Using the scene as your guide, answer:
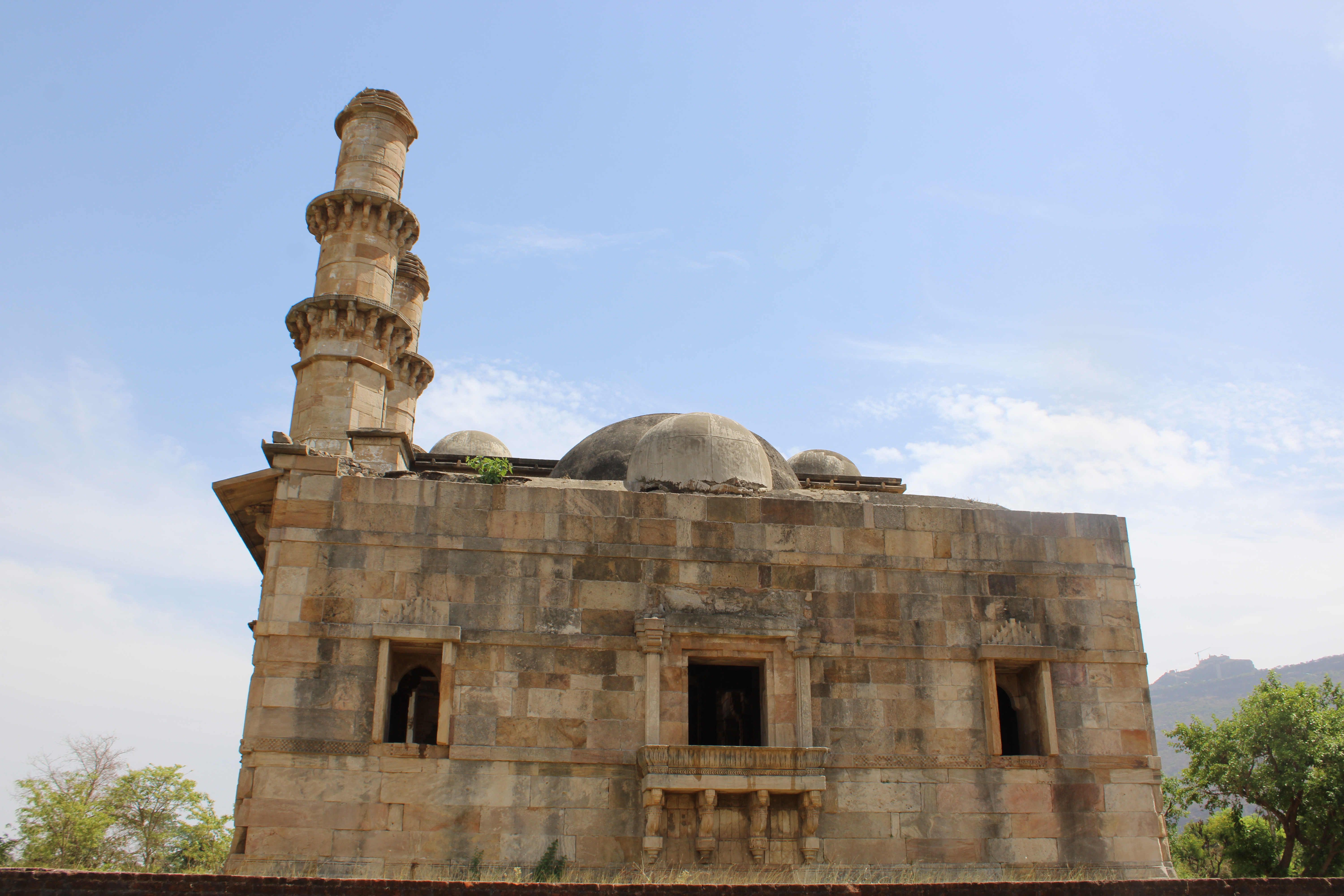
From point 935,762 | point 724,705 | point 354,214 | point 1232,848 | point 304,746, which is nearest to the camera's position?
point 304,746

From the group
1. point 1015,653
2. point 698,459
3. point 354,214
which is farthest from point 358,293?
point 1015,653

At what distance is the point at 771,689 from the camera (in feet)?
37.8

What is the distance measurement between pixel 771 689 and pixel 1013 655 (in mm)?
2961

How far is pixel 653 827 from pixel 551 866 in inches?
44.1

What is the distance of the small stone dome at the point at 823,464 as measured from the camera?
2288cm

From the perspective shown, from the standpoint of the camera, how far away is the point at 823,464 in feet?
75.6

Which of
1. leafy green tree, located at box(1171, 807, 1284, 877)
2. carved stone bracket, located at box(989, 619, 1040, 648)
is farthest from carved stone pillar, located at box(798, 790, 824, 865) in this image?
leafy green tree, located at box(1171, 807, 1284, 877)

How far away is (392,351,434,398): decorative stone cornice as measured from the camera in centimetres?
2391

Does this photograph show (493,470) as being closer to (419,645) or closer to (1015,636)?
(419,645)

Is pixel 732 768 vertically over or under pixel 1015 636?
under

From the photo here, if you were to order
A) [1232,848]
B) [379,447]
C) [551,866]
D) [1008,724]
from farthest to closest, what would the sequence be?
[1232,848]
[379,447]
[1008,724]
[551,866]

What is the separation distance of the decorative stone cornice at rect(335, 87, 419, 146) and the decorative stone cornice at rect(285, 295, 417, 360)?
4.80m

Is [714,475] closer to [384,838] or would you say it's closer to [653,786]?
[653,786]

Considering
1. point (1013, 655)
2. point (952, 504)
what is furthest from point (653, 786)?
point (952, 504)
